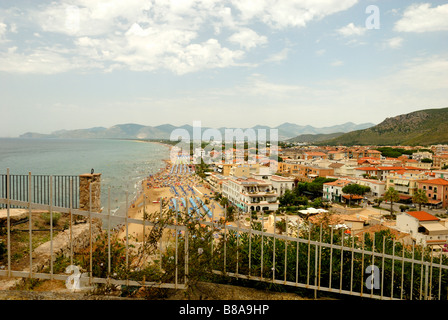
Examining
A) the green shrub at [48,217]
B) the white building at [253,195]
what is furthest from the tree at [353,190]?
the green shrub at [48,217]

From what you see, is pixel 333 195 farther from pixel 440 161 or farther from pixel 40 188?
pixel 440 161

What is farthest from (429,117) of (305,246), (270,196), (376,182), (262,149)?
(305,246)

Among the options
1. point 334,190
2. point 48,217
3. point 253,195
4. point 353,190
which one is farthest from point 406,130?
point 48,217

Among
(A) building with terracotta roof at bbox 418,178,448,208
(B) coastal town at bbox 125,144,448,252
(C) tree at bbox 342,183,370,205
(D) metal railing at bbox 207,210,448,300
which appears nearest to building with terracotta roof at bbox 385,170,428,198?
(B) coastal town at bbox 125,144,448,252

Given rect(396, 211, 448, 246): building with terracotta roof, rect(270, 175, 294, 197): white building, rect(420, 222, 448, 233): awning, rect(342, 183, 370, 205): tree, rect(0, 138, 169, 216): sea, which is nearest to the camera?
rect(396, 211, 448, 246): building with terracotta roof

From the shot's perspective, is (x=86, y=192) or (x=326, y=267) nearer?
(x=326, y=267)

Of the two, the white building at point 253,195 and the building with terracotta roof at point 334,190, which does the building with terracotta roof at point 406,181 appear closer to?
the building with terracotta roof at point 334,190

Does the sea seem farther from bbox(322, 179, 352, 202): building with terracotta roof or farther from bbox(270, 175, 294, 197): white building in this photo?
bbox(322, 179, 352, 202): building with terracotta roof
